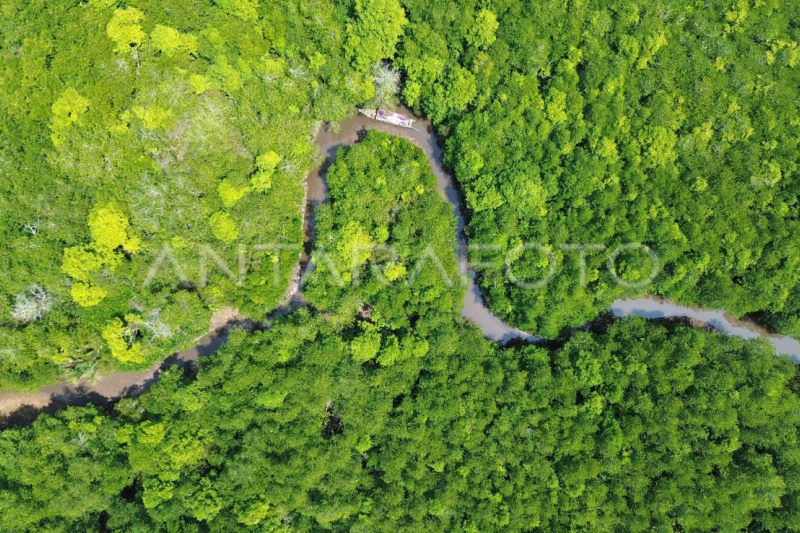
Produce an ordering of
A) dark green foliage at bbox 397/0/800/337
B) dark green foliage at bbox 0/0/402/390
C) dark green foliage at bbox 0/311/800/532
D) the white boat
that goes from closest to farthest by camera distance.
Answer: dark green foliage at bbox 0/311/800/532, dark green foliage at bbox 0/0/402/390, dark green foliage at bbox 397/0/800/337, the white boat

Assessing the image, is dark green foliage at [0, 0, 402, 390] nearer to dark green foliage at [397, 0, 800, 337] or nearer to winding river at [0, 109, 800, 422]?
winding river at [0, 109, 800, 422]

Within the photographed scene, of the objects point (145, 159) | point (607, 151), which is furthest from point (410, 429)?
point (145, 159)

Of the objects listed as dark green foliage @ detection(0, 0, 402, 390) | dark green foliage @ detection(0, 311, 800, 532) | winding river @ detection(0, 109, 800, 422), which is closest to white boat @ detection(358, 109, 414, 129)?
winding river @ detection(0, 109, 800, 422)

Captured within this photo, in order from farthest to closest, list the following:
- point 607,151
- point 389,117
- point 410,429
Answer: point 389,117 < point 607,151 < point 410,429

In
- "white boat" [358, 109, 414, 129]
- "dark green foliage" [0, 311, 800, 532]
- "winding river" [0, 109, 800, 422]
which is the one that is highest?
"white boat" [358, 109, 414, 129]

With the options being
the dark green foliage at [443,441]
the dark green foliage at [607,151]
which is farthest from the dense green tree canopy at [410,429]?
the dark green foliage at [607,151]

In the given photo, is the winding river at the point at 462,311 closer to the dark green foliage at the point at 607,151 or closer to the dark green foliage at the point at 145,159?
the dark green foliage at the point at 607,151

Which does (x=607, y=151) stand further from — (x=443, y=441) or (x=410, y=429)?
(x=410, y=429)

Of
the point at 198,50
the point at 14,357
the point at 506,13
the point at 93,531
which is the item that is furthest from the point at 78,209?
the point at 506,13

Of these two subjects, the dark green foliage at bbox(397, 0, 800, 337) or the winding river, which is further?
the winding river

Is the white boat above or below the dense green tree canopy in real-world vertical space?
above
